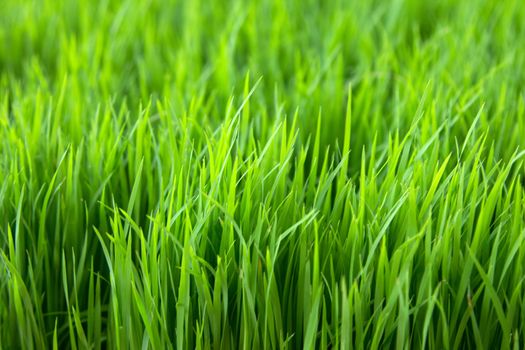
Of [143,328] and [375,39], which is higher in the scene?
[375,39]

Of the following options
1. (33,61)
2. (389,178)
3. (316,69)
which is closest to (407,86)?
(316,69)

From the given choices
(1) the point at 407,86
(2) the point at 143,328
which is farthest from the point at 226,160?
(1) the point at 407,86

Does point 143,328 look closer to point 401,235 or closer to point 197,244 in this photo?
point 197,244

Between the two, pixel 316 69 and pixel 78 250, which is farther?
pixel 316 69

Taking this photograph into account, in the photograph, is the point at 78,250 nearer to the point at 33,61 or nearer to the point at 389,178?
the point at 389,178

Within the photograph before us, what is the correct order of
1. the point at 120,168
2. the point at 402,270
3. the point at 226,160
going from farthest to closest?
1. the point at 120,168
2. the point at 226,160
3. the point at 402,270

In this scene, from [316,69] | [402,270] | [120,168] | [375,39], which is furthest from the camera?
[375,39]
